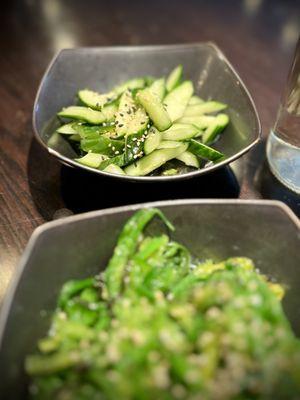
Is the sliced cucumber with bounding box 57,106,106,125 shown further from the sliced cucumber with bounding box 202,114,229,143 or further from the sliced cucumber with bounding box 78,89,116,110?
the sliced cucumber with bounding box 202,114,229,143

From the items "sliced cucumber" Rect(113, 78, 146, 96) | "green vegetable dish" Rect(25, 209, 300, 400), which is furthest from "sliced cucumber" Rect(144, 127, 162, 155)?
"green vegetable dish" Rect(25, 209, 300, 400)

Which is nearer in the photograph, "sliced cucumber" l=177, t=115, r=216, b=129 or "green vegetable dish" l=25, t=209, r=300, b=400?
"green vegetable dish" l=25, t=209, r=300, b=400

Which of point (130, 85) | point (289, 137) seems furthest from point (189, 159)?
point (130, 85)

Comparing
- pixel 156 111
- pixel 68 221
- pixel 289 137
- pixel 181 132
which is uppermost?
pixel 68 221

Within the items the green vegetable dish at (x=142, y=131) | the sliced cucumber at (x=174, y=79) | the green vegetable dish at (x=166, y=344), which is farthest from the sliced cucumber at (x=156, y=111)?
the green vegetable dish at (x=166, y=344)

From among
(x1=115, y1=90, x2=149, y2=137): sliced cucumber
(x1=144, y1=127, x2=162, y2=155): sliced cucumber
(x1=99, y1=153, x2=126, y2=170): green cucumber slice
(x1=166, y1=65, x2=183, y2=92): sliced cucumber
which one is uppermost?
(x1=115, y1=90, x2=149, y2=137): sliced cucumber

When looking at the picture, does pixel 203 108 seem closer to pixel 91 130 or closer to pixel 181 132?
pixel 181 132
